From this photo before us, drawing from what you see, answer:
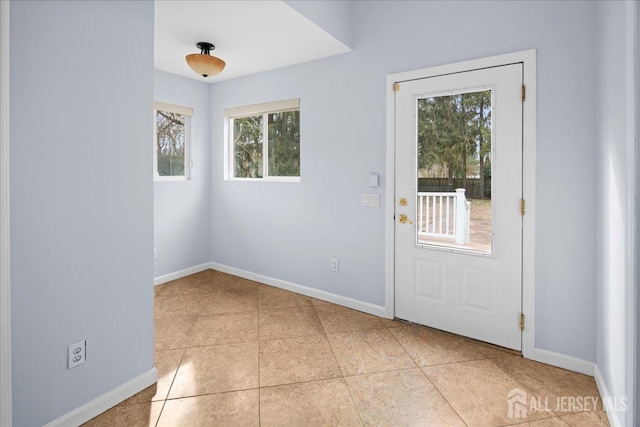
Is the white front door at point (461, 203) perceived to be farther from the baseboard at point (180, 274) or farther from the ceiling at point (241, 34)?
the baseboard at point (180, 274)

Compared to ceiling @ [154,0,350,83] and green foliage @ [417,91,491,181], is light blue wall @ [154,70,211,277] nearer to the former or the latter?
ceiling @ [154,0,350,83]

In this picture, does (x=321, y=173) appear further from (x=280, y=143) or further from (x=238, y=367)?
(x=238, y=367)

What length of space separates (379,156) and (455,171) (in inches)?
25.8

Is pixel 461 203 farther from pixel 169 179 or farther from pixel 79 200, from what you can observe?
pixel 169 179

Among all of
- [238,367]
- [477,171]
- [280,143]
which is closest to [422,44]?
[477,171]

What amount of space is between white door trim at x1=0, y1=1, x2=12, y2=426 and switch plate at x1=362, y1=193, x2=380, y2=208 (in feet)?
7.84

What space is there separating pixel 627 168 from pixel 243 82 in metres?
3.57

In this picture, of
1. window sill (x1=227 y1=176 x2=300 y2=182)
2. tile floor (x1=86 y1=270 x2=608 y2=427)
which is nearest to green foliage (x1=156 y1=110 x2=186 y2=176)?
window sill (x1=227 y1=176 x2=300 y2=182)

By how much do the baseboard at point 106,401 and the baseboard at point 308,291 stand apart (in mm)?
1720

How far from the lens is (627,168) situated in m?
1.47

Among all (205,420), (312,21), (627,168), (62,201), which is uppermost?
(312,21)

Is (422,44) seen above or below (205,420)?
above

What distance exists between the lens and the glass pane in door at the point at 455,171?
8.33 ft

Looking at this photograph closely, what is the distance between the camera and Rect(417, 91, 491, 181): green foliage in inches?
99.4
